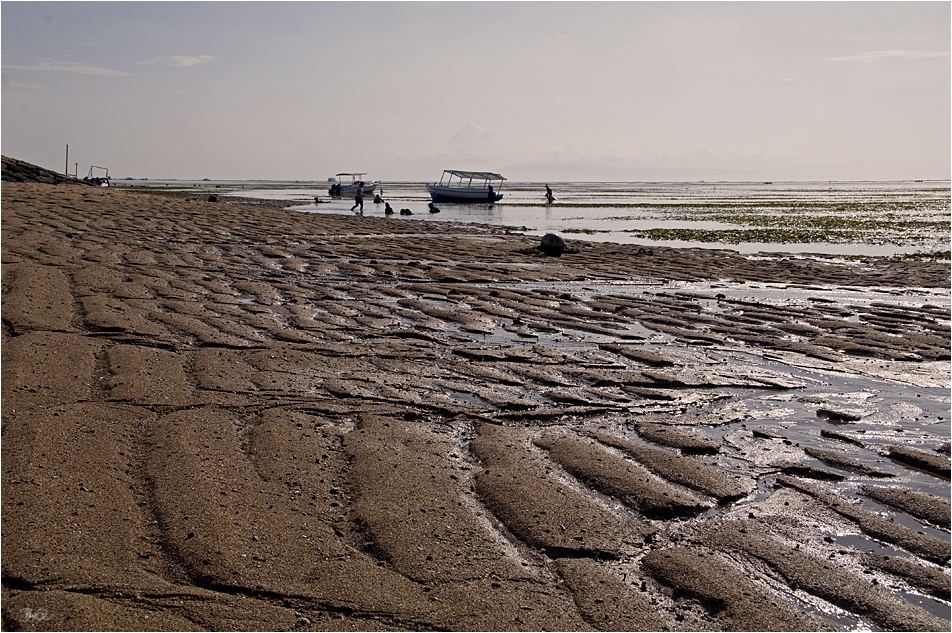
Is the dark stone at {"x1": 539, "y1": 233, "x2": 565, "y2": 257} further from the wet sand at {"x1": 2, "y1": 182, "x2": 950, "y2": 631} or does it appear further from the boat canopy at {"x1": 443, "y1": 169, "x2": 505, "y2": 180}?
the boat canopy at {"x1": 443, "y1": 169, "x2": 505, "y2": 180}

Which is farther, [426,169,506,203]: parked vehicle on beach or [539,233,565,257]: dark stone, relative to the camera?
[426,169,506,203]: parked vehicle on beach

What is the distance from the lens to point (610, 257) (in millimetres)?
18656

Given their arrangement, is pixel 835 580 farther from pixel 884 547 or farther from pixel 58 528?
pixel 58 528

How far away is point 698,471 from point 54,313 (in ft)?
23.1

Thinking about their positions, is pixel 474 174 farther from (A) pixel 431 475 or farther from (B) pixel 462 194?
(A) pixel 431 475

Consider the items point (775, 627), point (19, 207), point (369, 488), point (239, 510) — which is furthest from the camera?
point (19, 207)

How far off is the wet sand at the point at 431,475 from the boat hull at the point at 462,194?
49620 mm

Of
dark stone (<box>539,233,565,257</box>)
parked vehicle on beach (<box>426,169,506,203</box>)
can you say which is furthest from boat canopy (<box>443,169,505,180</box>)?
dark stone (<box>539,233,565,257</box>)

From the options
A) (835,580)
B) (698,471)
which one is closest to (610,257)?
(698,471)

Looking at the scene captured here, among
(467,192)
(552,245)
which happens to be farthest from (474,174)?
(552,245)

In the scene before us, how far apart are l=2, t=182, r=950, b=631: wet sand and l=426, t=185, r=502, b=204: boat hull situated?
49.6m

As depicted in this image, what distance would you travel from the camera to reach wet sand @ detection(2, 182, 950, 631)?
3.31m

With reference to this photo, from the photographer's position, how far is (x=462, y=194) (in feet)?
193

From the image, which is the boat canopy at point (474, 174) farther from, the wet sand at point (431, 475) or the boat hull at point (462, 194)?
the wet sand at point (431, 475)
